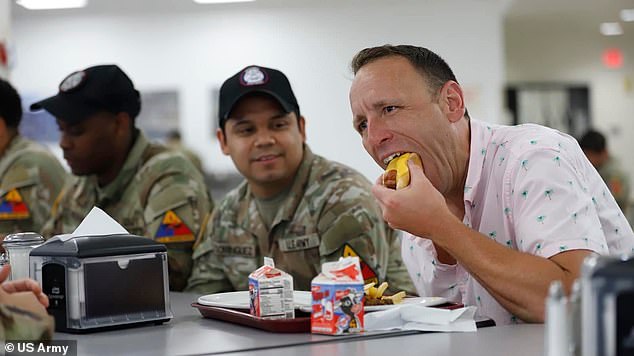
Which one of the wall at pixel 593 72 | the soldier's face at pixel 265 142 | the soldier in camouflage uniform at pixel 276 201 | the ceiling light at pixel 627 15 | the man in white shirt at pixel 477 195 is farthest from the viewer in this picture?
the wall at pixel 593 72

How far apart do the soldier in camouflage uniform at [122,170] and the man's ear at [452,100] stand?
155 centimetres

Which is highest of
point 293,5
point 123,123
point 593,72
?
point 293,5

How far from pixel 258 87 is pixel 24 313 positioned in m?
1.70

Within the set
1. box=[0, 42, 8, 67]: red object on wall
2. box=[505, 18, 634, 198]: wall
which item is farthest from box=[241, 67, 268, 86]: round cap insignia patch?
box=[505, 18, 634, 198]: wall

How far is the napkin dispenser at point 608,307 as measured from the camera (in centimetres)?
101

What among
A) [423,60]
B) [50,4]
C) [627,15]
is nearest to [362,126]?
[423,60]

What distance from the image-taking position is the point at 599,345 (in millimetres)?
1037

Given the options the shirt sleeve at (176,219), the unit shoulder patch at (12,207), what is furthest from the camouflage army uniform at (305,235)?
the unit shoulder patch at (12,207)

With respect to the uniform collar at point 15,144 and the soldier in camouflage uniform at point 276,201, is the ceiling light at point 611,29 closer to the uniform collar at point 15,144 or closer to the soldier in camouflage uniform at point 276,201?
the uniform collar at point 15,144

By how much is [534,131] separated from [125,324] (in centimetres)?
109

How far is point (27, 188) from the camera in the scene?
4.20 m

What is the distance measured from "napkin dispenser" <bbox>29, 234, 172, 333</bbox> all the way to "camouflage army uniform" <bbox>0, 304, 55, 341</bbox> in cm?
29

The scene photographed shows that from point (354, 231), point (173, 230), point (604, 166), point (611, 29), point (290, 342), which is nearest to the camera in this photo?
point (290, 342)

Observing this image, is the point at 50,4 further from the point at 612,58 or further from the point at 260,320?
the point at 260,320
